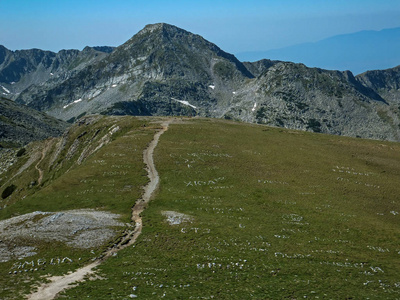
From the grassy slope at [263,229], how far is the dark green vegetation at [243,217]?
0.57 feet

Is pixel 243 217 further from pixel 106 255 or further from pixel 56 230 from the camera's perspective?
pixel 56 230

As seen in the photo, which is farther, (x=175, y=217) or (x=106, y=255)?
(x=175, y=217)

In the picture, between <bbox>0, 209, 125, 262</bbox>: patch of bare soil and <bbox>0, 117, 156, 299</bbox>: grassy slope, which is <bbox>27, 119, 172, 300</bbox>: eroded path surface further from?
<bbox>0, 209, 125, 262</bbox>: patch of bare soil

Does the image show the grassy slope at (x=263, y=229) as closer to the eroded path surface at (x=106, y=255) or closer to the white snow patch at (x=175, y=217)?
the white snow patch at (x=175, y=217)

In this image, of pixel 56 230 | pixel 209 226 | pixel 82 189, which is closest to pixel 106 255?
pixel 56 230

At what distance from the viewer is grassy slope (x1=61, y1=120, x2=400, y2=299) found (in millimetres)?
29625

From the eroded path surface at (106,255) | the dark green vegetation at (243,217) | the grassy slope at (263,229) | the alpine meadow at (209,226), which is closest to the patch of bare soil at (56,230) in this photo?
the alpine meadow at (209,226)

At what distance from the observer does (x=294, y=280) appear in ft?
100

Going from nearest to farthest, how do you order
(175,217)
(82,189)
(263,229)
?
1. (263,229)
2. (175,217)
3. (82,189)

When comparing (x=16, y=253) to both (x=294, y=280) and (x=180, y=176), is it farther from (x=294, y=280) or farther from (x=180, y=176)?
(x=180, y=176)

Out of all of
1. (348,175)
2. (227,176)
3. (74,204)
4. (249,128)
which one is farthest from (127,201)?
(249,128)

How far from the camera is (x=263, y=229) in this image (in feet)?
146

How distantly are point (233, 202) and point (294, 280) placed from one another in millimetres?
25383

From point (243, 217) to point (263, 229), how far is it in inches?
197
